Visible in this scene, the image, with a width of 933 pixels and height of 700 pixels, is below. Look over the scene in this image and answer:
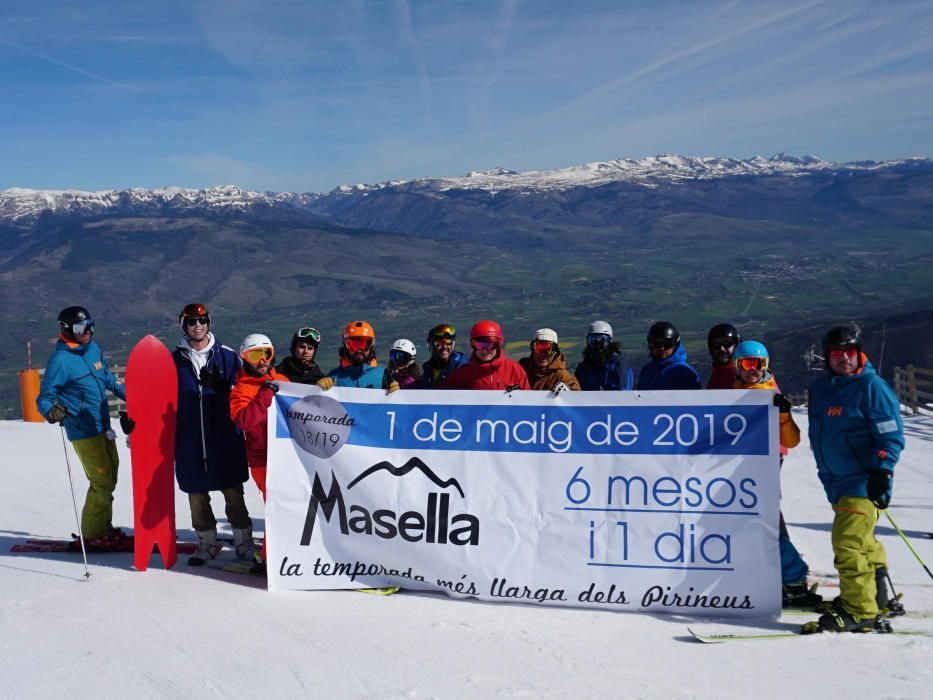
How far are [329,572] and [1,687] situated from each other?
2022mm

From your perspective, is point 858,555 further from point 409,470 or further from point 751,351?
point 409,470

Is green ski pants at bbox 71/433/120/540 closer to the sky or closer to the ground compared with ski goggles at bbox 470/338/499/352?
closer to the ground

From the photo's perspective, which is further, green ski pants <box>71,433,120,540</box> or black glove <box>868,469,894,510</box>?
green ski pants <box>71,433,120,540</box>

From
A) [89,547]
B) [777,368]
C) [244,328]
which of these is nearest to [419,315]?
[244,328]

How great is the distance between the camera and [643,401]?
17.1 feet

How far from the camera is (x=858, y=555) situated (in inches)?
182

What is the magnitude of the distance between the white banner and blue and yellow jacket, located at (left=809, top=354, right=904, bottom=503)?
31 cm

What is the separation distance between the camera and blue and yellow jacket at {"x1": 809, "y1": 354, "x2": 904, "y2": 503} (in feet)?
14.9

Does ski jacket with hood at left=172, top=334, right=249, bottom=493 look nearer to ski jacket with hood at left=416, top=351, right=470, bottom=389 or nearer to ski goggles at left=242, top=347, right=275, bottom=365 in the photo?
ski goggles at left=242, top=347, right=275, bottom=365

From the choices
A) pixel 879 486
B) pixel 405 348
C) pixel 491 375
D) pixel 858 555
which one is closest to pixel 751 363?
pixel 879 486

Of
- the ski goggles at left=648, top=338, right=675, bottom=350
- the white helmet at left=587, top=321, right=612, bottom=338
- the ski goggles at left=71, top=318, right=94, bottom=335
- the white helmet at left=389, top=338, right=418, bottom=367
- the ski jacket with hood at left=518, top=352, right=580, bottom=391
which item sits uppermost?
the white helmet at left=587, top=321, right=612, bottom=338

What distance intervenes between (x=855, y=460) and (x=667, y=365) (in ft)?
6.15

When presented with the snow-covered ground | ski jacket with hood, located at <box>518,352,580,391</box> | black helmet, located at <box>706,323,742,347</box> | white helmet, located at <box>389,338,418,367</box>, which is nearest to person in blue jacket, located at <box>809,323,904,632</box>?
the snow-covered ground

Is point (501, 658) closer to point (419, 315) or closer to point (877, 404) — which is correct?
point (877, 404)
